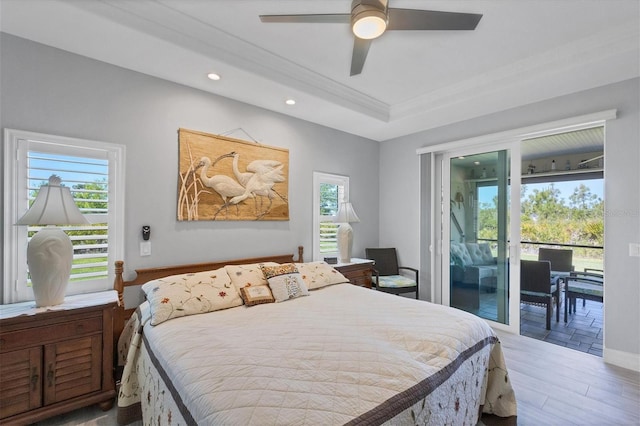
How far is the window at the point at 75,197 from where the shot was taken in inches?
83.2

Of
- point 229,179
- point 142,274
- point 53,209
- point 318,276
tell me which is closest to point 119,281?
point 142,274

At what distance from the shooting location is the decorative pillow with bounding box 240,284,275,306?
2.44 metres

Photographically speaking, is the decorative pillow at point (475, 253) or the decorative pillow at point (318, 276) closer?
the decorative pillow at point (318, 276)

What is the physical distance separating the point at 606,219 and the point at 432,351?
2.68 m

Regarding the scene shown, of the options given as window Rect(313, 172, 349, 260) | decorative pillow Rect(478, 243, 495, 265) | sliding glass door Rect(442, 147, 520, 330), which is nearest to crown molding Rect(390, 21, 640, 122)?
sliding glass door Rect(442, 147, 520, 330)

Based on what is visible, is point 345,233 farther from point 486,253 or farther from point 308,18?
point 308,18

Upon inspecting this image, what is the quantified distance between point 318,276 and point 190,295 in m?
1.28

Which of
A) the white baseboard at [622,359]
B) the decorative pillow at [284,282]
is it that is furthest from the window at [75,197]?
the white baseboard at [622,359]

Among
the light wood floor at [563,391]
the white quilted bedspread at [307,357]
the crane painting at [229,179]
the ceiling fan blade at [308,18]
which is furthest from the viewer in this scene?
the crane painting at [229,179]

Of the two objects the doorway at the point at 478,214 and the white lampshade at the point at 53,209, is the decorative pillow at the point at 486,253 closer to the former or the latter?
the doorway at the point at 478,214

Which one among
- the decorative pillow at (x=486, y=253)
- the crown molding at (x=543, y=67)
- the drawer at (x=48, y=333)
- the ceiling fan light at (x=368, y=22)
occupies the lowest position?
the drawer at (x=48, y=333)

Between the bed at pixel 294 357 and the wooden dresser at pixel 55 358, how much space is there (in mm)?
236

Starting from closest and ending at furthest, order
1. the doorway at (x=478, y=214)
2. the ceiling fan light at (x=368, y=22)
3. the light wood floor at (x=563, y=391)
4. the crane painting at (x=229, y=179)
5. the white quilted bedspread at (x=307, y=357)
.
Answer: the white quilted bedspread at (x=307, y=357) < the ceiling fan light at (x=368, y=22) < the light wood floor at (x=563, y=391) < the crane painting at (x=229, y=179) < the doorway at (x=478, y=214)

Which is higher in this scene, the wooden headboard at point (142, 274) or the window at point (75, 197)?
the window at point (75, 197)
